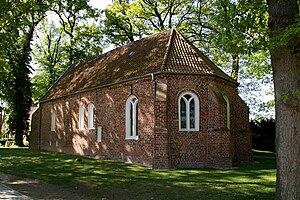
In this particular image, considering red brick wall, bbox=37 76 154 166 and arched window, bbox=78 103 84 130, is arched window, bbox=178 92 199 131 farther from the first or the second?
arched window, bbox=78 103 84 130

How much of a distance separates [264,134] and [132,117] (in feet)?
62.9

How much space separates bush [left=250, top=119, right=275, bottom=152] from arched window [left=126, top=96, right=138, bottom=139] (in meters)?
18.9

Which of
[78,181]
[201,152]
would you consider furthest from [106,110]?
[78,181]

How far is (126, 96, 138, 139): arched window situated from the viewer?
20953mm

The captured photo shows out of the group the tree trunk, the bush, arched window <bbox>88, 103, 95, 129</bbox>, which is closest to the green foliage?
the tree trunk

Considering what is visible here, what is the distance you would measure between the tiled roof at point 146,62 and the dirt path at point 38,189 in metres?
8.62

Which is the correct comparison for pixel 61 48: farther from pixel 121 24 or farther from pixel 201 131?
pixel 201 131

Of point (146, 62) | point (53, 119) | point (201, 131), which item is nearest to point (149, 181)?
point (201, 131)

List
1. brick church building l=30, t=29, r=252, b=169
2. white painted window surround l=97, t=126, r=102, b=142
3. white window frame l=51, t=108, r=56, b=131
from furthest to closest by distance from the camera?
white window frame l=51, t=108, r=56, b=131 → white painted window surround l=97, t=126, r=102, b=142 → brick church building l=30, t=29, r=252, b=169

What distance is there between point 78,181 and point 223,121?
8674 mm

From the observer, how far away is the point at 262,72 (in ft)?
95.4

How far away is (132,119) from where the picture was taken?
838 inches

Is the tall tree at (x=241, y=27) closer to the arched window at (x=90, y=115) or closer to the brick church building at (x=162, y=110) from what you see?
the brick church building at (x=162, y=110)

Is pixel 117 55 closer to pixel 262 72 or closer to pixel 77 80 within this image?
pixel 77 80
